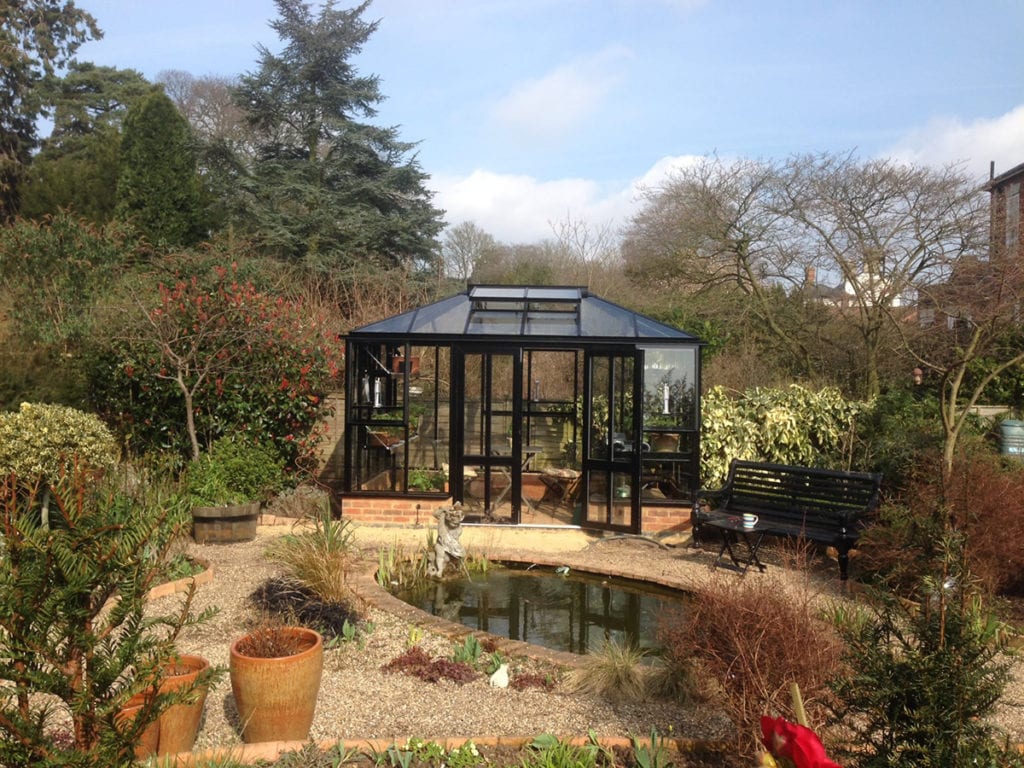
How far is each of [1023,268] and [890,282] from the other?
4.81 m

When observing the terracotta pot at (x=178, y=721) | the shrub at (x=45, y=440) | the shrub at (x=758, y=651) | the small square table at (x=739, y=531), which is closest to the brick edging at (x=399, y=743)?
the terracotta pot at (x=178, y=721)

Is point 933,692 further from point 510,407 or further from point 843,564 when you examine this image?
point 510,407

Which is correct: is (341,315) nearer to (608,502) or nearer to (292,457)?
(292,457)

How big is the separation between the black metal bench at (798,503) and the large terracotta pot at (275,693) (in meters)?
4.42

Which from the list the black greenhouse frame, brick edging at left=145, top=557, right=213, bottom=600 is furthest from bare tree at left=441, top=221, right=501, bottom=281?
brick edging at left=145, top=557, right=213, bottom=600

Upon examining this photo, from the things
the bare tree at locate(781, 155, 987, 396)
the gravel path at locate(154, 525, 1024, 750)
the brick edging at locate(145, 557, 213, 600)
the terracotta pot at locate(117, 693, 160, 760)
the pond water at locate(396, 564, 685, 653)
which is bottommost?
the pond water at locate(396, 564, 685, 653)

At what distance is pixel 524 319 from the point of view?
9.48 m

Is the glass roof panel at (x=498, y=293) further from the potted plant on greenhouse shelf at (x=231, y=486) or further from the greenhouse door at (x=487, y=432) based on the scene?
the potted plant on greenhouse shelf at (x=231, y=486)

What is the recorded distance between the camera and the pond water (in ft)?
19.3

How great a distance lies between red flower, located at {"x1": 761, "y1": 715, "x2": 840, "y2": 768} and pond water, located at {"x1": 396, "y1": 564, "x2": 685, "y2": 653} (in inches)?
169

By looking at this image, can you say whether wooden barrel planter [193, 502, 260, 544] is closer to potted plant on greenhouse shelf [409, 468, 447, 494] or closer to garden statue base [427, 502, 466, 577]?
potted plant on greenhouse shelf [409, 468, 447, 494]

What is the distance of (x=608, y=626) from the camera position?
609 cm

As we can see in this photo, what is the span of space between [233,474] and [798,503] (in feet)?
18.8

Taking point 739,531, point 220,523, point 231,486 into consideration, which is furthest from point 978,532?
point 231,486
